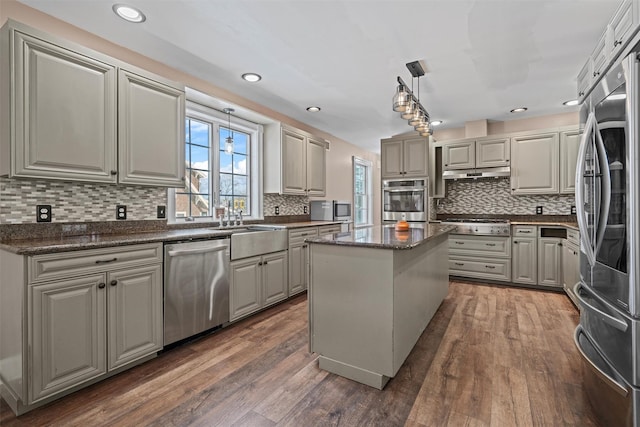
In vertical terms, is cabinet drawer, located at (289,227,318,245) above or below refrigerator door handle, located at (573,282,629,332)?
above

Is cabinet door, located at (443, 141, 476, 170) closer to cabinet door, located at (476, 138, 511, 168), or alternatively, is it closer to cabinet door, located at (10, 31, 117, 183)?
cabinet door, located at (476, 138, 511, 168)

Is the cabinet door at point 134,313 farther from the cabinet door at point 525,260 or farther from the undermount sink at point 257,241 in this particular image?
the cabinet door at point 525,260

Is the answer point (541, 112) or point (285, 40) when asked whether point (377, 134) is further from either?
point (285, 40)

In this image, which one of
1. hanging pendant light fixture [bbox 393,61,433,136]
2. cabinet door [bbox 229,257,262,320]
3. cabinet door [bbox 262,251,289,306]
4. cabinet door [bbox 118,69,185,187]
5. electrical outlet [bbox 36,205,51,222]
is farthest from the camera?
cabinet door [bbox 262,251,289,306]

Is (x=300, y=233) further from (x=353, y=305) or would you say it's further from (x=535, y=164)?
(x=535, y=164)

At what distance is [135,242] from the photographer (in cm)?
211

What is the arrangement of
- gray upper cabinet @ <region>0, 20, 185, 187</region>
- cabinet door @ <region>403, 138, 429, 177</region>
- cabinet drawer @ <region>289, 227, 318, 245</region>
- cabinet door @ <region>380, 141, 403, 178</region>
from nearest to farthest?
gray upper cabinet @ <region>0, 20, 185, 187</region>, cabinet drawer @ <region>289, 227, 318, 245</region>, cabinet door @ <region>403, 138, 429, 177</region>, cabinet door @ <region>380, 141, 403, 178</region>

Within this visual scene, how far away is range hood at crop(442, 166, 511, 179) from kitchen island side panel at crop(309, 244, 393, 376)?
3554mm

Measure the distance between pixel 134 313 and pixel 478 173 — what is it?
4.74 m

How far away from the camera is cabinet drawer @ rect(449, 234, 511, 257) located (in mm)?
4371

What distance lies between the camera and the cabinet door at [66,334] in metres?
1.68

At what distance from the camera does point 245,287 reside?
3.05 meters

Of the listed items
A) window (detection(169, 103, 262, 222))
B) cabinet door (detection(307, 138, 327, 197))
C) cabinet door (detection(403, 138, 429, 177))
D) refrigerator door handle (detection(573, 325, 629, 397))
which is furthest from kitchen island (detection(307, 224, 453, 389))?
cabinet door (detection(403, 138, 429, 177))

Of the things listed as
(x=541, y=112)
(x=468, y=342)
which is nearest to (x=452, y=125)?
(x=541, y=112)
